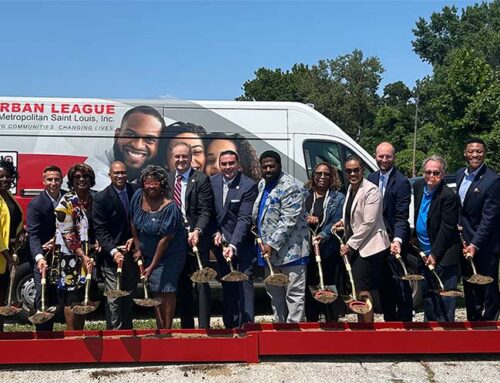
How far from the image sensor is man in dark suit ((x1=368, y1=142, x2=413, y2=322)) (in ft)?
18.8

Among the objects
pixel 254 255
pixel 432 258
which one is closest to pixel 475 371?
pixel 432 258

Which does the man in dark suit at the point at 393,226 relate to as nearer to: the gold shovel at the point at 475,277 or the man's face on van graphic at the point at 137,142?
the gold shovel at the point at 475,277

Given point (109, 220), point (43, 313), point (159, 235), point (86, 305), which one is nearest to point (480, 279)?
point (159, 235)

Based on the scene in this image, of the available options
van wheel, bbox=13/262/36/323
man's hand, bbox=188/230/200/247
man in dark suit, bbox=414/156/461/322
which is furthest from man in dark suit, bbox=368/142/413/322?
van wheel, bbox=13/262/36/323

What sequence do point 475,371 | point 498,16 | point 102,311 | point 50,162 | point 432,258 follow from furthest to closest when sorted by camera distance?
point 498,16 < point 102,311 < point 50,162 < point 432,258 < point 475,371

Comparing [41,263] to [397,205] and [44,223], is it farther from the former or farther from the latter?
[397,205]

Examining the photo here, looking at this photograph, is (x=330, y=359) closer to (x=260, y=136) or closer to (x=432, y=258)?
(x=432, y=258)

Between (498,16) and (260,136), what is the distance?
65594 millimetres

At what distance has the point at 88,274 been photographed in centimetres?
530

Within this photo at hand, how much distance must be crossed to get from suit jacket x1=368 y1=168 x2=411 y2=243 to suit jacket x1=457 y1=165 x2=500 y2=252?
60 centimetres

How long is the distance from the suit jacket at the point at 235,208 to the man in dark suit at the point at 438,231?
171cm

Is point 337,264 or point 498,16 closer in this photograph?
point 337,264

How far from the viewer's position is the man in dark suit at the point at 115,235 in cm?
543

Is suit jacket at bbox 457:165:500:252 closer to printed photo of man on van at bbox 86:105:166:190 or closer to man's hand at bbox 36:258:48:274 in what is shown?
printed photo of man on van at bbox 86:105:166:190
